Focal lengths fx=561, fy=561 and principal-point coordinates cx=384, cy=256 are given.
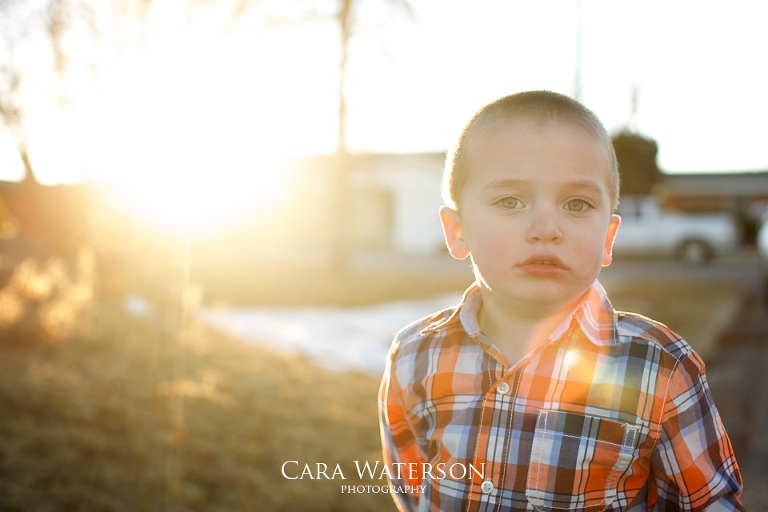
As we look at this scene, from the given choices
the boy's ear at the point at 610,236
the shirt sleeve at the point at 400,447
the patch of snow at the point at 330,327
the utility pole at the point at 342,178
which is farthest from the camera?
the utility pole at the point at 342,178

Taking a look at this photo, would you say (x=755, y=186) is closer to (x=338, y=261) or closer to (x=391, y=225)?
(x=391, y=225)

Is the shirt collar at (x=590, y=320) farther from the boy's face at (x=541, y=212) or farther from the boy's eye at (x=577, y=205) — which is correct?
the boy's eye at (x=577, y=205)

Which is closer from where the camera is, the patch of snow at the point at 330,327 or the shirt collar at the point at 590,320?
the shirt collar at the point at 590,320

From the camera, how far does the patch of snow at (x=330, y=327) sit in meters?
6.59

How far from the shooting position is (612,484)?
4.15 ft

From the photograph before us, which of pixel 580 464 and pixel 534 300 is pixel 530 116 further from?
pixel 580 464

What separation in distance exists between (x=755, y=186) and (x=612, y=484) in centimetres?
3281

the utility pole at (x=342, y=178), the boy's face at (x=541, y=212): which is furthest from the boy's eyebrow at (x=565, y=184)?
the utility pole at (x=342, y=178)

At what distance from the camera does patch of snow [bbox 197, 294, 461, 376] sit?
21.6ft

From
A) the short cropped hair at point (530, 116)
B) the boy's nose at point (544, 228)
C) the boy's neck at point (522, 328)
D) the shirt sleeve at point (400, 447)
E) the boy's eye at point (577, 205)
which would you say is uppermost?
the short cropped hair at point (530, 116)

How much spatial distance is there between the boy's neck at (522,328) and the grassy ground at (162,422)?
79.2 inches

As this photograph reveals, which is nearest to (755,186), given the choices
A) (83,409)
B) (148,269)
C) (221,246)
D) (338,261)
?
(338,261)

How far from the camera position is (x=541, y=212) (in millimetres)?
1254

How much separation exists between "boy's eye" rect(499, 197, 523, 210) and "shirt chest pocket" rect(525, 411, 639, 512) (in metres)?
0.49
